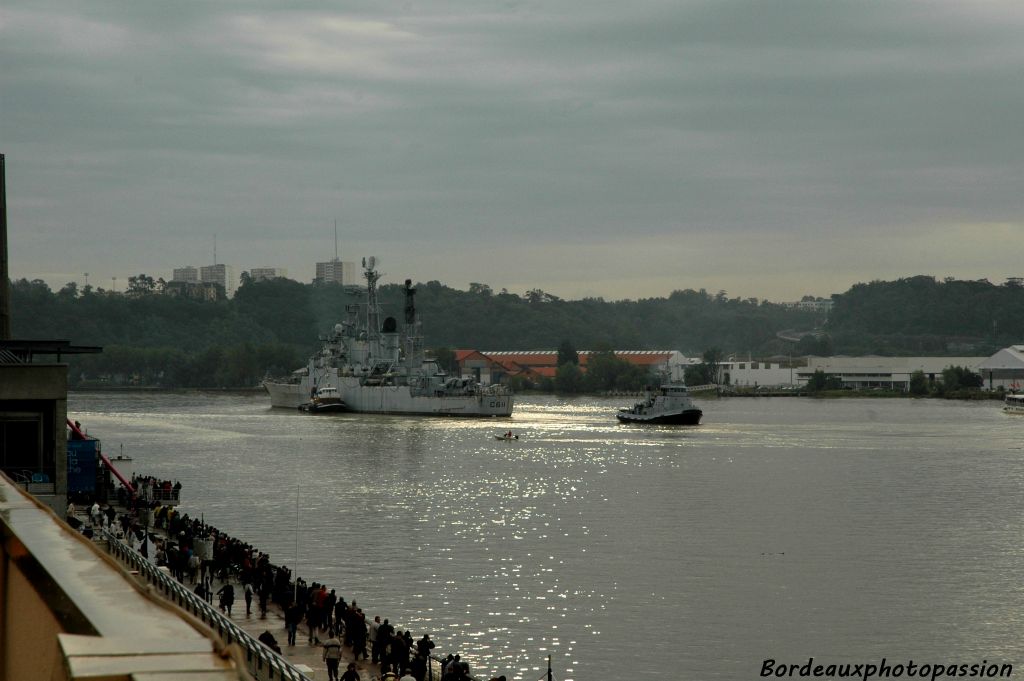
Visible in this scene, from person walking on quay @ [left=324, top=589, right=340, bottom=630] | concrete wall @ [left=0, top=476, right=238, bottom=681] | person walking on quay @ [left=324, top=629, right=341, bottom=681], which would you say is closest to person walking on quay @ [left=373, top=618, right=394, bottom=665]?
person walking on quay @ [left=324, top=629, right=341, bottom=681]

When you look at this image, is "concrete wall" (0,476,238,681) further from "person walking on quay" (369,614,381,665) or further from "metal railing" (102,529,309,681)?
"person walking on quay" (369,614,381,665)

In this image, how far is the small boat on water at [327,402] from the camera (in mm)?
136000

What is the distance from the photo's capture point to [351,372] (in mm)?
137250

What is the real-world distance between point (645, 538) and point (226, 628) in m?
26.4

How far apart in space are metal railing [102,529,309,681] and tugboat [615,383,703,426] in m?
93.5

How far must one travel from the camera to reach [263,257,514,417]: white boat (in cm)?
12950

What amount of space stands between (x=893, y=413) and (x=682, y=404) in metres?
35.4

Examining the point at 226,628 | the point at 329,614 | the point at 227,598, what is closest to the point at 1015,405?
the point at 329,614

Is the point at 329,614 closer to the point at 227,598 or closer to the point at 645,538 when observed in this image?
the point at 227,598

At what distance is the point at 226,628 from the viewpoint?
18609 millimetres

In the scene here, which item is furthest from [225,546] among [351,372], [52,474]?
[351,372]

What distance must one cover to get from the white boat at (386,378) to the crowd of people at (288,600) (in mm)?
91384

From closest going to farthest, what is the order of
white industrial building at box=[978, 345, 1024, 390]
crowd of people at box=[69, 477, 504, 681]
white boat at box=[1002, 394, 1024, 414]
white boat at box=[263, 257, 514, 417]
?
Answer: 1. crowd of people at box=[69, 477, 504, 681]
2. white boat at box=[263, 257, 514, 417]
3. white boat at box=[1002, 394, 1024, 414]
4. white industrial building at box=[978, 345, 1024, 390]

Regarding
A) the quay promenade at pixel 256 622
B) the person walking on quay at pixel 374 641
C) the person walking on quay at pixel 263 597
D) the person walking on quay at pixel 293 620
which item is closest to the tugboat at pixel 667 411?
the quay promenade at pixel 256 622
